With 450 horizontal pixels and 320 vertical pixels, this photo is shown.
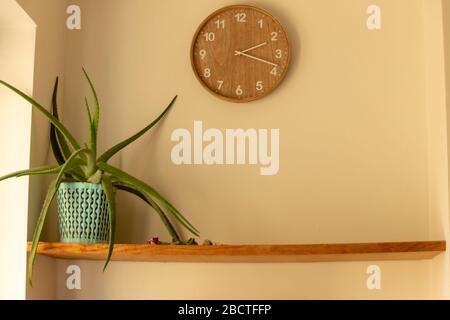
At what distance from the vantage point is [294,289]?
90.2 inches

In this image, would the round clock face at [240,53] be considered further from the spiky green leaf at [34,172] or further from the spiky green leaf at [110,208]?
the spiky green leaf at [34,172]

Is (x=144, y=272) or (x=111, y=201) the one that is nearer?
(x=111, y=201)

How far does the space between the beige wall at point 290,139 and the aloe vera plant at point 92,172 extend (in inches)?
3.0

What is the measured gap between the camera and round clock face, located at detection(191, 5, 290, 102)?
236cm

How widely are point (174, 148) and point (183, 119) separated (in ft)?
0.32

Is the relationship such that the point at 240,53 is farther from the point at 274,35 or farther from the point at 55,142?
the point at 55,142

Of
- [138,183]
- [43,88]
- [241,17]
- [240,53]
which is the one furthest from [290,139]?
[43,88]

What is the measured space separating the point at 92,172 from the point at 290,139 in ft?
2.04

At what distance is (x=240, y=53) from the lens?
93.4 inches

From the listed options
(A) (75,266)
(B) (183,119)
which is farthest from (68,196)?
(B) (183,119)

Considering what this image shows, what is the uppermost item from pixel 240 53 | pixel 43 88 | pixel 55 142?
pixel 240 53

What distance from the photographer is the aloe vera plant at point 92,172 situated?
201 cm

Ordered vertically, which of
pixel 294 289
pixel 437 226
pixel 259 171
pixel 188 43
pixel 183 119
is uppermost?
pixel 188 43

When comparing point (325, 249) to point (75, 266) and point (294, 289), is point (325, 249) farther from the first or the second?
point (75, 266)
